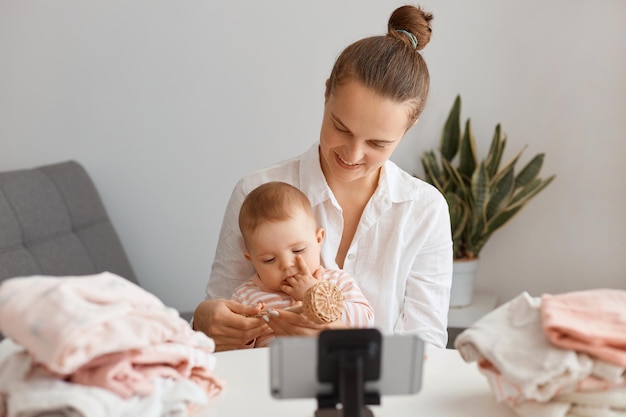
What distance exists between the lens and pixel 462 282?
2881 millimetres

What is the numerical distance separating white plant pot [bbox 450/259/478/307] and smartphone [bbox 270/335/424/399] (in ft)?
6.03

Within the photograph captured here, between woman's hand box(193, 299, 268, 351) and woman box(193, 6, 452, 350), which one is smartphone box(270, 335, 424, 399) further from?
woman box(193, 6, 452, 350)

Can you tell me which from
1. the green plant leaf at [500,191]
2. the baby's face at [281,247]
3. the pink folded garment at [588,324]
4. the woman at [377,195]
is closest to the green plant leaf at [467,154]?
the green plant leaf at [500,191]

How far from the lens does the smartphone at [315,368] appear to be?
0.99 meters

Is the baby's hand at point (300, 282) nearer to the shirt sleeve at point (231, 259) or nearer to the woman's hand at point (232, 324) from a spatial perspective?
the woman's hand at point (232, 324)

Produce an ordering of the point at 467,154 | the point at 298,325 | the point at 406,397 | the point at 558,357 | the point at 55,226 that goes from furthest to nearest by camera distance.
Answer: the point at 467,154 < the point at 55,226 < the point at 298,325 < the point at 406,397 < the point at 558,357

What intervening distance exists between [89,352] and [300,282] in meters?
0.74

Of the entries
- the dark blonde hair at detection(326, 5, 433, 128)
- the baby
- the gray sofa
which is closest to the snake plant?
the dark blonde hair at detection(326, 5, 433, 128)

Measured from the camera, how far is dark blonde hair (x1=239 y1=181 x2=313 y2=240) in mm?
1733

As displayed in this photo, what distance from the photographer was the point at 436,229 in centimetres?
198

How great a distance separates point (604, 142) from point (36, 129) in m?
2.23

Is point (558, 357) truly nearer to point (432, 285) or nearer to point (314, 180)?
point (432, 285)

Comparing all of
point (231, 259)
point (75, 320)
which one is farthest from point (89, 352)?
point (231, 259)

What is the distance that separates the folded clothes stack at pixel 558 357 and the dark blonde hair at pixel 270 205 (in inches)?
25.5
